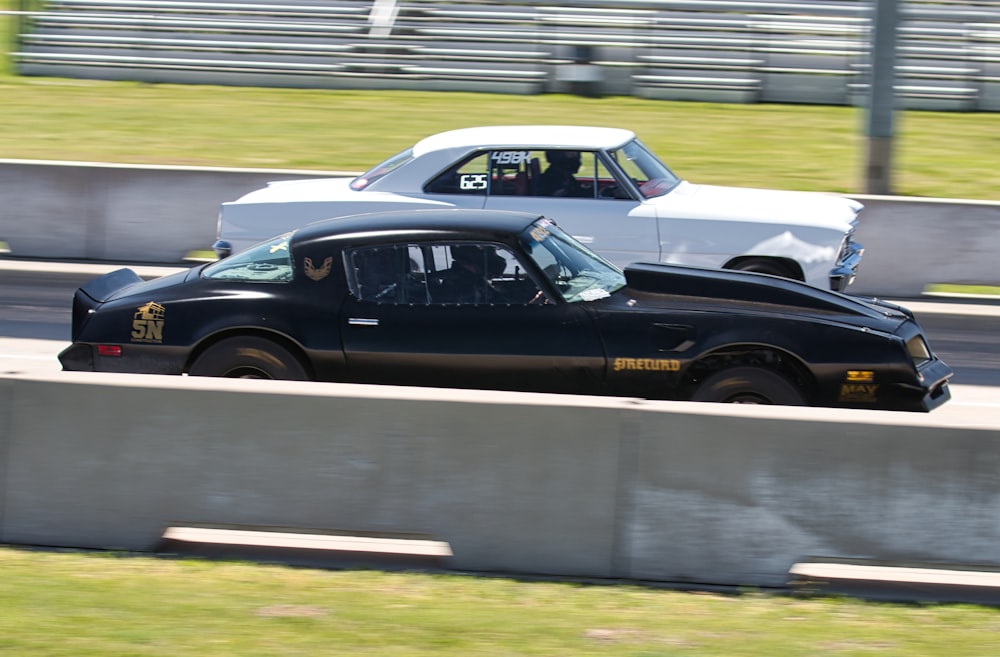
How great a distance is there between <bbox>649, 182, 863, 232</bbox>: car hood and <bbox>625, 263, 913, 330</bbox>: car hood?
2573 mm

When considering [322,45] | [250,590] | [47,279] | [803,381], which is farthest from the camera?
[322,45]

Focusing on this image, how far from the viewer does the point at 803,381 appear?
6336 millimetres

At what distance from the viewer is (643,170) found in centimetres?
984

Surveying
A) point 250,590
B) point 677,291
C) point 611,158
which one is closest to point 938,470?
point 677,291

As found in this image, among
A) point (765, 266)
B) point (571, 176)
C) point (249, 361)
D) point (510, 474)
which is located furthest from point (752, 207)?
point (510, 474)

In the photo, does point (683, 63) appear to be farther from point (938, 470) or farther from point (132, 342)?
point (938, 470)

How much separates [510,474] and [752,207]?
210 inches

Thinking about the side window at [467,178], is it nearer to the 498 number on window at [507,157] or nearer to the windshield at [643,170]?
the 498 number on window at [507,157]

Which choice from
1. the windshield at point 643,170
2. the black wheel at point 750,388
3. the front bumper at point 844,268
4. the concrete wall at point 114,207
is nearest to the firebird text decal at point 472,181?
the windshield at point 643,170

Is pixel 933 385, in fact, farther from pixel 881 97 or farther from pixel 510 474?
pixel 881 97

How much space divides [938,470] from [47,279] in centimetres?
932

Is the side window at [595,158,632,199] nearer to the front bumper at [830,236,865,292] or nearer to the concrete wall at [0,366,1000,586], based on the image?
the front bumper at [830,236,865,292]

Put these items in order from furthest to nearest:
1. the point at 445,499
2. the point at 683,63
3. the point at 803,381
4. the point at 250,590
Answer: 1. the point at 683,63
2. the point at 803,381
3. the point at 445,499
4. the point at 250,590

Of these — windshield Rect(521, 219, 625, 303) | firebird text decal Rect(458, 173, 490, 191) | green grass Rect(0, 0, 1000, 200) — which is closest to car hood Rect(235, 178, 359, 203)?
firebird text decal Rect(458, 173, 490, 191)
